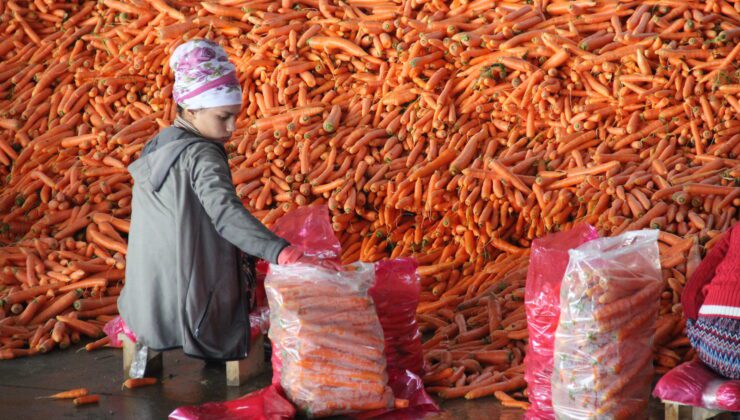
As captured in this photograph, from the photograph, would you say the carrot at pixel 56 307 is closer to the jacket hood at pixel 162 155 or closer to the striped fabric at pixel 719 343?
the jacket hood at pixel 162 155

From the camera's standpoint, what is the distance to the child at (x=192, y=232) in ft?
12.3

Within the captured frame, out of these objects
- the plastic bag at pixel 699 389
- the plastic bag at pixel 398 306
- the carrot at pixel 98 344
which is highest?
the plastic bag at pixel 699 389

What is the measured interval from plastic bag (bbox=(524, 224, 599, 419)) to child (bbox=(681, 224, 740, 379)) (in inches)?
17.4

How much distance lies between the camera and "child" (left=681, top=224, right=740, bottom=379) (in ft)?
10.1

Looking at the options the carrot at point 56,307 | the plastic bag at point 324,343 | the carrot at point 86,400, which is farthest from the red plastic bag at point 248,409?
the carrot at point 56,307

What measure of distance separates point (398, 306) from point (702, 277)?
1.20 metres

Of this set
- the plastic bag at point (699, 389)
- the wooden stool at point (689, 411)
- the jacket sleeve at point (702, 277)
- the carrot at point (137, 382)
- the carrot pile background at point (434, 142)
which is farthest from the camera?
the carrot pile background at point (434, 142)

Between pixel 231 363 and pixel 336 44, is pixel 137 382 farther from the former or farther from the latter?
pixel 336 44

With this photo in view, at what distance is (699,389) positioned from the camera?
3146mm

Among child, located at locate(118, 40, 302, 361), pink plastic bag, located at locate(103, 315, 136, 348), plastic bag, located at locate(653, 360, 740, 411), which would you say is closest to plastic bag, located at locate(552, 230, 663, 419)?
plastic bag, located at locate(653, 360, 740, 411)

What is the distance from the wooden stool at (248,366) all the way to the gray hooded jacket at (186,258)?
127 mm

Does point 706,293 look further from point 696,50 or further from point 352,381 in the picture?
point 696,50

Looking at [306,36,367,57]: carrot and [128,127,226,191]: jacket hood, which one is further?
[306,36,367,57]: carrot

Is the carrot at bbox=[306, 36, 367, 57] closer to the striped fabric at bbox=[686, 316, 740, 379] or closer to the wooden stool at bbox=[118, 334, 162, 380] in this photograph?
the wooden stool at bbox=[118, 334, 162, 380]
